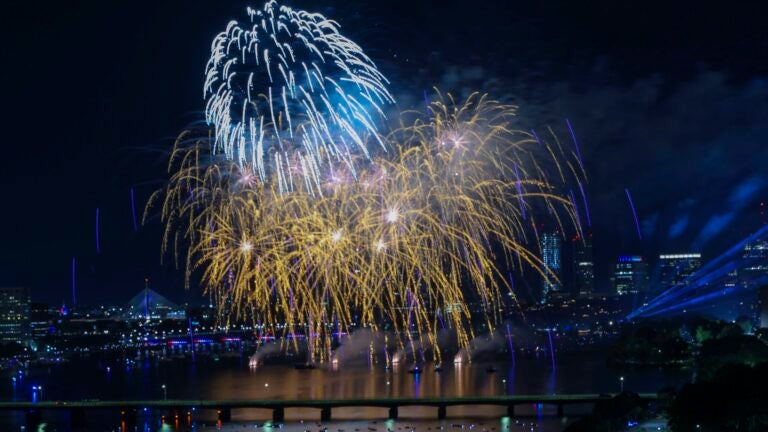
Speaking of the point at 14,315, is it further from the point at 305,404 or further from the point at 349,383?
the point at 305,404

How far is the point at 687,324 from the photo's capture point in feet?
277

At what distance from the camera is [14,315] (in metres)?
98.7

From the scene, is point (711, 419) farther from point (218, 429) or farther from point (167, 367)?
point (167, 367)

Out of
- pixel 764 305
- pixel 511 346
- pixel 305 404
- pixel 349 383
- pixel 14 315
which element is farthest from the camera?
pixel 14 315

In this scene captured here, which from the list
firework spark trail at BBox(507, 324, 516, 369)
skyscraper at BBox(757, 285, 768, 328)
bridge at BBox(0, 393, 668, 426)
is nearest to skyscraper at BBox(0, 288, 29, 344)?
firework spark trail at BBox(507, 324, 516, 369)

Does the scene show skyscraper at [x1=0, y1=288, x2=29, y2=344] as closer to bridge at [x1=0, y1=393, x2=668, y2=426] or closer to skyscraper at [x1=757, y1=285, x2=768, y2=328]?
bridge at [x1=0, y1=393, x2=668, y2=426]

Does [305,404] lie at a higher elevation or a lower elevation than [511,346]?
lower

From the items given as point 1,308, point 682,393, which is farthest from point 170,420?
point 1,308

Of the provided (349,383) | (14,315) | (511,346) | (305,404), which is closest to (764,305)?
(511,346)

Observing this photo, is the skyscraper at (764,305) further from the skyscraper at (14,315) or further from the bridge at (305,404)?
the skyscraper at (14,315)

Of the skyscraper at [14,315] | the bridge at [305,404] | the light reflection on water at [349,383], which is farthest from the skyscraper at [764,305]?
the skyscraper at [14,315]

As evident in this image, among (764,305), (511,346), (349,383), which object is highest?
(764,305)

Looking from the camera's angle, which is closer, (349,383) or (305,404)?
(305,404)

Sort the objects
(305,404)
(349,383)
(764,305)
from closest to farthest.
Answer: (305,404) → (349,383) → (764,305)
